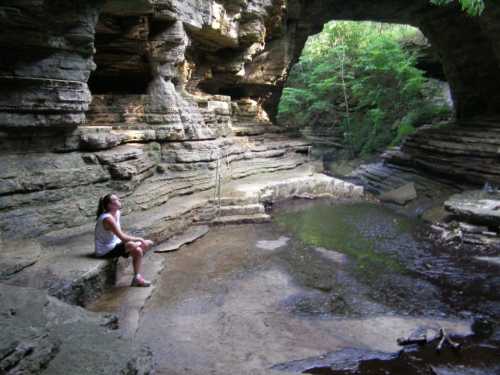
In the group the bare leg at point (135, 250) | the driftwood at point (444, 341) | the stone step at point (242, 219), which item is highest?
the bare leg at point (135, 250)

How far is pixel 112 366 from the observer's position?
320 cm

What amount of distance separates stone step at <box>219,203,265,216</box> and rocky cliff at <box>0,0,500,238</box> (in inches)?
39.4

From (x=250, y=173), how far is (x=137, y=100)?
4.29 m

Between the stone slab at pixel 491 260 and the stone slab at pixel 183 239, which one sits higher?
the stone slab at pixel 183 239

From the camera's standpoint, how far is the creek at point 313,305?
440 cm

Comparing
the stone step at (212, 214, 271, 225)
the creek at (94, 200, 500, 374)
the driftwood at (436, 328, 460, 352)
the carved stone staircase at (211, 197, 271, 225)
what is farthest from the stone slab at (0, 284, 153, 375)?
the carved stone staircase at (211, 197, 271, 225)

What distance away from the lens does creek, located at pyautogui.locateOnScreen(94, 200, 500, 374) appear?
173 inches

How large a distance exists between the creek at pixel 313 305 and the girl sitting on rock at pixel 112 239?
0.72m

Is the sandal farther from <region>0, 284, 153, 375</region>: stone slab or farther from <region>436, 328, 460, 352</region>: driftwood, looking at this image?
<region>436, 328, 460, 352</region>: driftwood

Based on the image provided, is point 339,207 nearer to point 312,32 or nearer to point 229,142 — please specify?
point 229,142

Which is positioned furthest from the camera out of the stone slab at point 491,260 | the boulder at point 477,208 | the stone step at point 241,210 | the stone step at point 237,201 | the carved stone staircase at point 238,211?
the stone step at point 237,201

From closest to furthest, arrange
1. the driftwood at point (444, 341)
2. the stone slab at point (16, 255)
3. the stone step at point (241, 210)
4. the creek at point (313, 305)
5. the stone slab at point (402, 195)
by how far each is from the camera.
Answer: the creek at point (313, 305) → the driftwood at point (444, 341) → the stone slab at point (16, 255) → the stone step at point (241, 210) → the stone slab at point (402, 195)

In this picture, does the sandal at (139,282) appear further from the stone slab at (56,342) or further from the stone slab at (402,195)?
the stone slab at (402,195)

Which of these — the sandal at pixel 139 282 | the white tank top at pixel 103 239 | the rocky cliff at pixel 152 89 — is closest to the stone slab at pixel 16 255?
the rocky cliff at pixel 152 89
